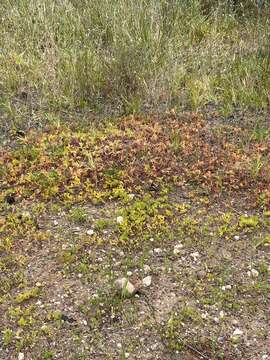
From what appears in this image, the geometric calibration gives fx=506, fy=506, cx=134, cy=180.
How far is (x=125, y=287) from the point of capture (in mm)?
3527

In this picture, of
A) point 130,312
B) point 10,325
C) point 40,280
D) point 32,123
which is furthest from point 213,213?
point 32,123

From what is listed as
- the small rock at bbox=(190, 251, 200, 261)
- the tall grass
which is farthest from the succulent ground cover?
the tall grass

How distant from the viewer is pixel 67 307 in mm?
3469

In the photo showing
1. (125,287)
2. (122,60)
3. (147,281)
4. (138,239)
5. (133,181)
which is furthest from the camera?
(122,60)

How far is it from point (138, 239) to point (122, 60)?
2689 mm

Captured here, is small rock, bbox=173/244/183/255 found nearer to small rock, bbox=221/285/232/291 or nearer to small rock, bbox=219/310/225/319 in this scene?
small rock, bbox=221/285/232/291

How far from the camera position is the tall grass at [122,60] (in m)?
5.75

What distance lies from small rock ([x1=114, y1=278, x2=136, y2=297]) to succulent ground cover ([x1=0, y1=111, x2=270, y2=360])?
43 millimetres

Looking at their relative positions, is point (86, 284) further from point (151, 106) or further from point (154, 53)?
point (154, 53)

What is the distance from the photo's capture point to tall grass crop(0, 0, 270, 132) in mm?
5754

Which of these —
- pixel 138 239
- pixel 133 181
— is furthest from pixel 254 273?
pixel 133 181

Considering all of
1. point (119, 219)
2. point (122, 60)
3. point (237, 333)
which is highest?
point (122, 60)

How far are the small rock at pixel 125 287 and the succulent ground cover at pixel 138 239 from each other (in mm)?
43

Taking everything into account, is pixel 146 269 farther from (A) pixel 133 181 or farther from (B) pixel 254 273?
(A) pixel 133 181
